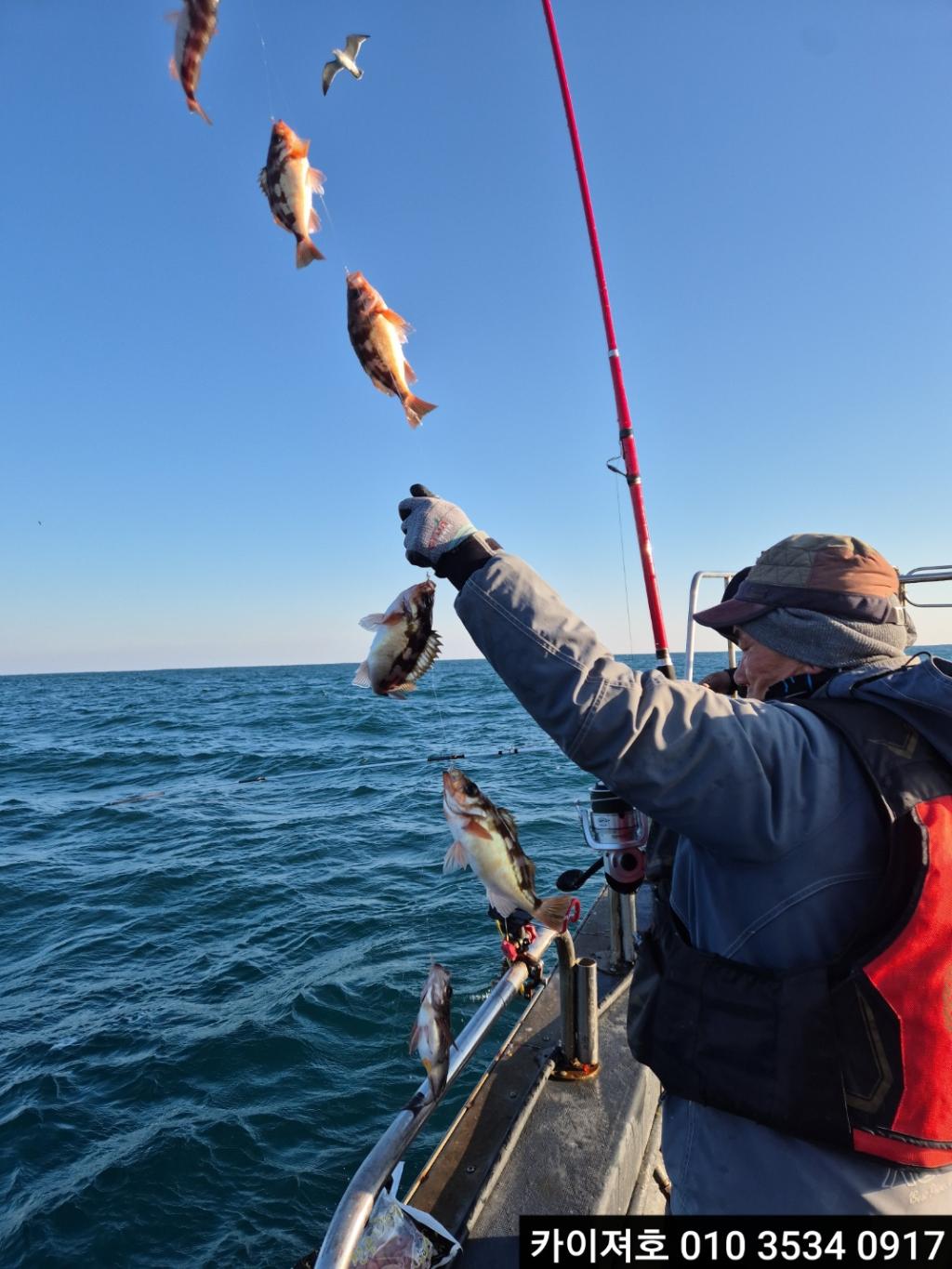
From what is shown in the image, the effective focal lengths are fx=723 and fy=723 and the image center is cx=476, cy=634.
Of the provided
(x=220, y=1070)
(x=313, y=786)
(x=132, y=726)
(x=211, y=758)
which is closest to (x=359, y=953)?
(x=220, y=1070)

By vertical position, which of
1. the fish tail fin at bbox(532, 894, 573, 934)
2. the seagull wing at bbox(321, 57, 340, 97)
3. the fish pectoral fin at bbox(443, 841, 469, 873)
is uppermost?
the seagull wing at bbox(321, 57, 340, 97)

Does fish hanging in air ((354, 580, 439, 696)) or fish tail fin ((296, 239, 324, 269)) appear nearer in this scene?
fish hanging in air ((354, 580, 439, 696))

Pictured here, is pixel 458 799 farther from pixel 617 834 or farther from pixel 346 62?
pixel 346 62

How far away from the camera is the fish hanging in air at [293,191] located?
2.65m

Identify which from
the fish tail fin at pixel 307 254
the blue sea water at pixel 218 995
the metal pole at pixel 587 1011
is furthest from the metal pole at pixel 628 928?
the fish tail fin at pixel 307 254

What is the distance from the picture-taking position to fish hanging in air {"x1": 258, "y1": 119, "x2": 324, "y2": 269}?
265cm

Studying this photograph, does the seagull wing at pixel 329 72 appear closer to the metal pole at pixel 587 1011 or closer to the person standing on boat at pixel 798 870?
the person standing on boat at pixel 798 870

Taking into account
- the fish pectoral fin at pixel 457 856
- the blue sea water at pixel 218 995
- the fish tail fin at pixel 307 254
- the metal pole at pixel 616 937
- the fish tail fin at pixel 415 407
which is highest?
→ the fish tail fin at pixel 307 254

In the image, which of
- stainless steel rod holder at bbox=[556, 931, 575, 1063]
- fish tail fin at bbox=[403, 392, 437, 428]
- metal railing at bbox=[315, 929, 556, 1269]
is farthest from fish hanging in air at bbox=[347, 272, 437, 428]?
stainless steel rod holder at bbox=[556, 931, 575, 1063]

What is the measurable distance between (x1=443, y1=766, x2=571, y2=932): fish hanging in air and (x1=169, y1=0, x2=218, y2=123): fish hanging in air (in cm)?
268

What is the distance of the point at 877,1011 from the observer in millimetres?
1732

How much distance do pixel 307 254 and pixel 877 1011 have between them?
116 inches

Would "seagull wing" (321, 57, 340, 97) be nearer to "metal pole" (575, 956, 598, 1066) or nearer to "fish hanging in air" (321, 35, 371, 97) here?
"fish hanging in air" (321, 35, 371, 97)

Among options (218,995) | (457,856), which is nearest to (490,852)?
(457,856)
